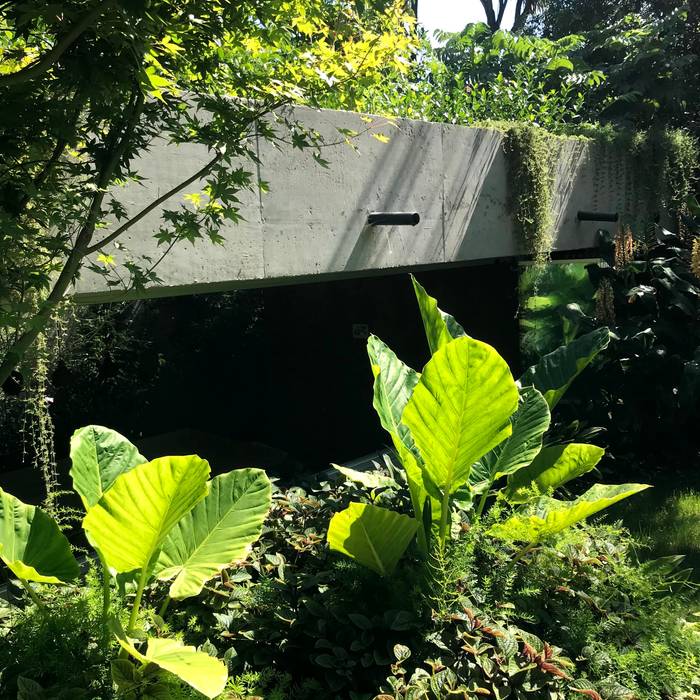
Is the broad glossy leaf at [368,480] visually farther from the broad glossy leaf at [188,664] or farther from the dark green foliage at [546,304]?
the dark green foliage at [546,304]

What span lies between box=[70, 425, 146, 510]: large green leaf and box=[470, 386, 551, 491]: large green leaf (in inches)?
50.8

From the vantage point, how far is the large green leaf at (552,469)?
2561 millimetres

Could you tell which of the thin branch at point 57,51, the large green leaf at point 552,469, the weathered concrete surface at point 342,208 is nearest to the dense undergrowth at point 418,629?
the large green leaf at point 552,469

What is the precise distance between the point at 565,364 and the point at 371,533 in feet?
5.06

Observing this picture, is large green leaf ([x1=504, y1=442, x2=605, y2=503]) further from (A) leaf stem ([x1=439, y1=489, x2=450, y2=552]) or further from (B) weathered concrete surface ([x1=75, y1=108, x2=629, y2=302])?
(B) weathered concrete surface ([x1=75, y1=108, x2=629, y2=302])

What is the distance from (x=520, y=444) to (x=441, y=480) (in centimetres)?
56

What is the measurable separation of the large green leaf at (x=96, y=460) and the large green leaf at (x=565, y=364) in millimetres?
1881

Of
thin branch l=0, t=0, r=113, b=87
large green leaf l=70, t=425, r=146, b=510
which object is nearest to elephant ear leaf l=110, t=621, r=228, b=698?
large green leaf l=70, t=425, r=146, b=510

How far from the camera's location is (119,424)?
7.56 m

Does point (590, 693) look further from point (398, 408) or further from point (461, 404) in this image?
point (398, 408)

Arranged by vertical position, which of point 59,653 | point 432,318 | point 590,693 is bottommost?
point 590,693

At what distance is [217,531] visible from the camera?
6.42 feet

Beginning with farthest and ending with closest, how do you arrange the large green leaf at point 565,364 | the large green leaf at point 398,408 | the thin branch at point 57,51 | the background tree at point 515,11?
→ 1. the background tree at point 515,11
2. the large green leaf at point 565,364
3. the large green leaf at point 398,408
4. the thin branch at point 57,51

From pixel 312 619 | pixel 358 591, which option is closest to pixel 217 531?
pixel 312 619
